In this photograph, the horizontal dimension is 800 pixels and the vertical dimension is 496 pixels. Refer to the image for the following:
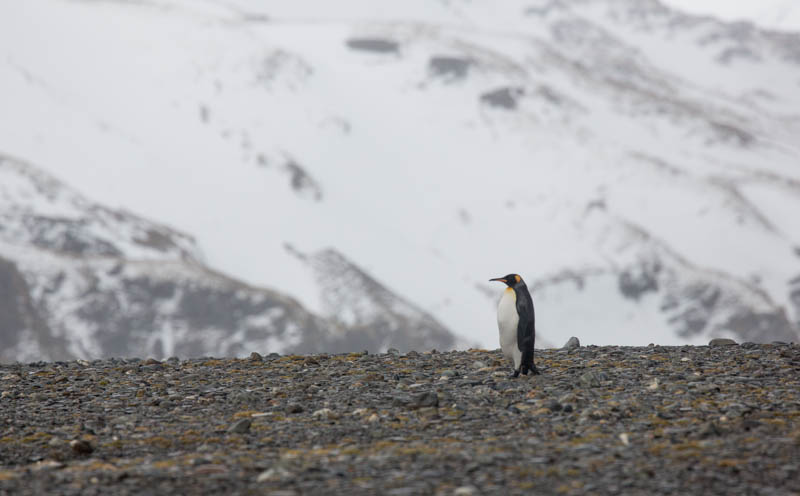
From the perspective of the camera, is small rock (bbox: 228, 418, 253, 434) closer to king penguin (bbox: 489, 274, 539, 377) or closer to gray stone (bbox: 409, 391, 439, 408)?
gray stone (bbox: 409, 391, 439, 408)

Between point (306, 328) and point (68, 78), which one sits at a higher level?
point (68, 78)

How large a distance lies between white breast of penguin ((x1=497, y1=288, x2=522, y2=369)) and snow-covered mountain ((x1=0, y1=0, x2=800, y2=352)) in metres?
123

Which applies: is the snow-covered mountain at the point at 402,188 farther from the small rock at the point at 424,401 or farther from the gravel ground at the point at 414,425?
the small rock at the point at 424,401

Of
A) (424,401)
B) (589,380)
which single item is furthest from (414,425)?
(589,380)

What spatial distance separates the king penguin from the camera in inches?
570

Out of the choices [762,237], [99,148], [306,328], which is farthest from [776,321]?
[99,148]

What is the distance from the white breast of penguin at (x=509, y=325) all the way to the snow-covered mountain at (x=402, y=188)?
12267cm

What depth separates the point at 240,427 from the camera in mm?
11406

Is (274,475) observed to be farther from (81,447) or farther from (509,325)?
(509,325)

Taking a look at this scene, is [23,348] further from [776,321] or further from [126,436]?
[126,436]

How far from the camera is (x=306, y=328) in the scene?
5364 inches

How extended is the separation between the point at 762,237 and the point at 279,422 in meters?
158

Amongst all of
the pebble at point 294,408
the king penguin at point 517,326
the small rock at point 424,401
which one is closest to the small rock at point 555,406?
the small rock at point 424,401

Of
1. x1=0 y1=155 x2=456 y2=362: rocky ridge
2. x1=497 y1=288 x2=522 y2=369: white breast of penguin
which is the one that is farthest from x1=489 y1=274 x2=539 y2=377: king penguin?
x1=0 y1=155 x2=456 y2=362: rocky ridge
